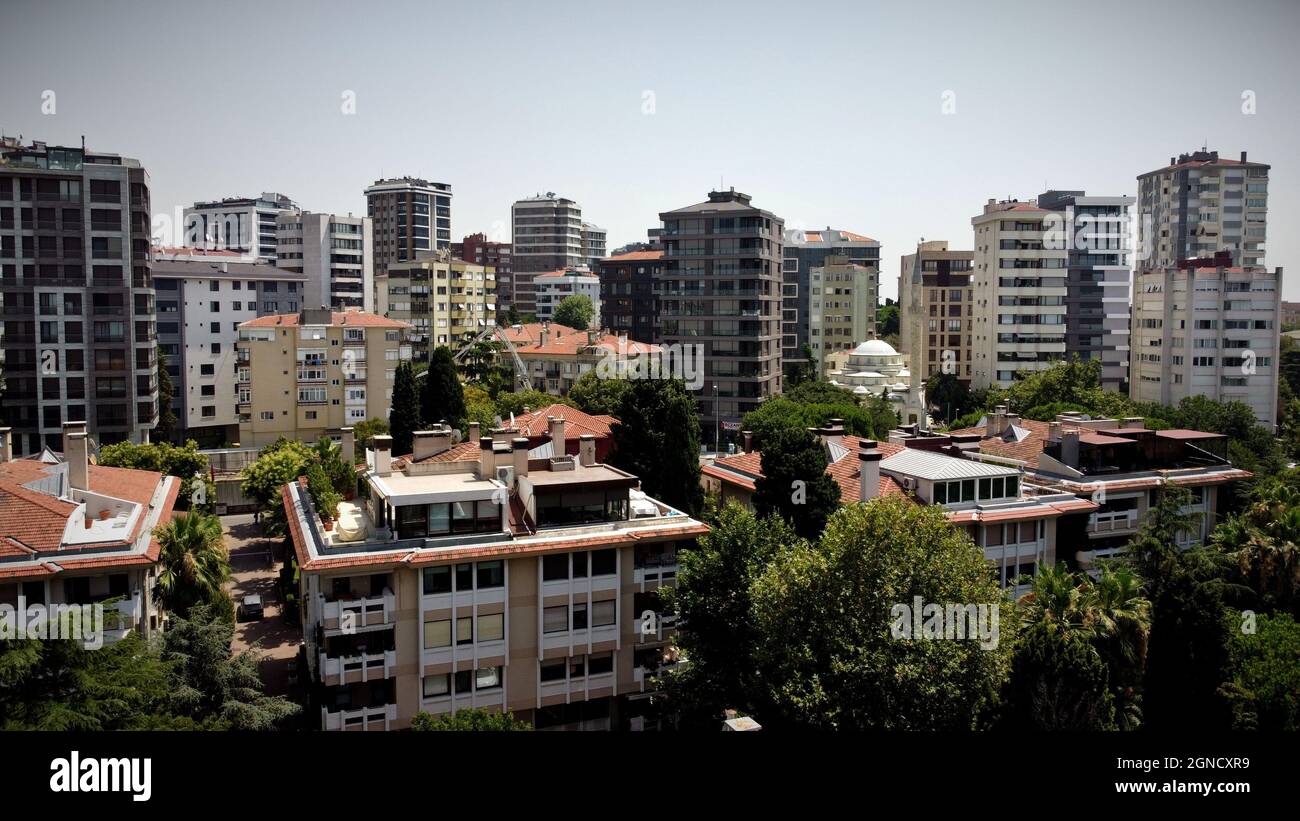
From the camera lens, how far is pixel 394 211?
387 ft

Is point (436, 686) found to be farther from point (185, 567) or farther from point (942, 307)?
point (942, 307)

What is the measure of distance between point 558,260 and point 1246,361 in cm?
9618

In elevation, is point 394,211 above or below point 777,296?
above

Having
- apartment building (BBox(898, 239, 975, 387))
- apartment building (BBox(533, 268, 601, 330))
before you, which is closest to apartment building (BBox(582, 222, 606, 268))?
apartment building (BBox(533, 268, 601, 330))

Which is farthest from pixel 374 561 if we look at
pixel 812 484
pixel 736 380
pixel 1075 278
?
pixel 1075 278

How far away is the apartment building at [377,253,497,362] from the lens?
82188 millimetres

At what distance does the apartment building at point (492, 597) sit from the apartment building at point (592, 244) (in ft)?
421

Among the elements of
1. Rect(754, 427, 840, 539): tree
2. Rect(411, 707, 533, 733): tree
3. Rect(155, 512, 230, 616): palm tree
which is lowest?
Rect(411, 707, 533, 733): tree

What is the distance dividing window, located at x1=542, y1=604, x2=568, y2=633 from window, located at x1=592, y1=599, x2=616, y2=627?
0.60m

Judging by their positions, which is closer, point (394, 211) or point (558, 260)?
point (394, 211)

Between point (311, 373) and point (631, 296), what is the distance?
1873 inches

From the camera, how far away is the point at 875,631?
17.5 meters

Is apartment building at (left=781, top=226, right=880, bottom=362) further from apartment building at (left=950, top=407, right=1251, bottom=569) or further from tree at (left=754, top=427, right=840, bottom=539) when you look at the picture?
tree at (left=754, top=427, right=840, bottom=539)
